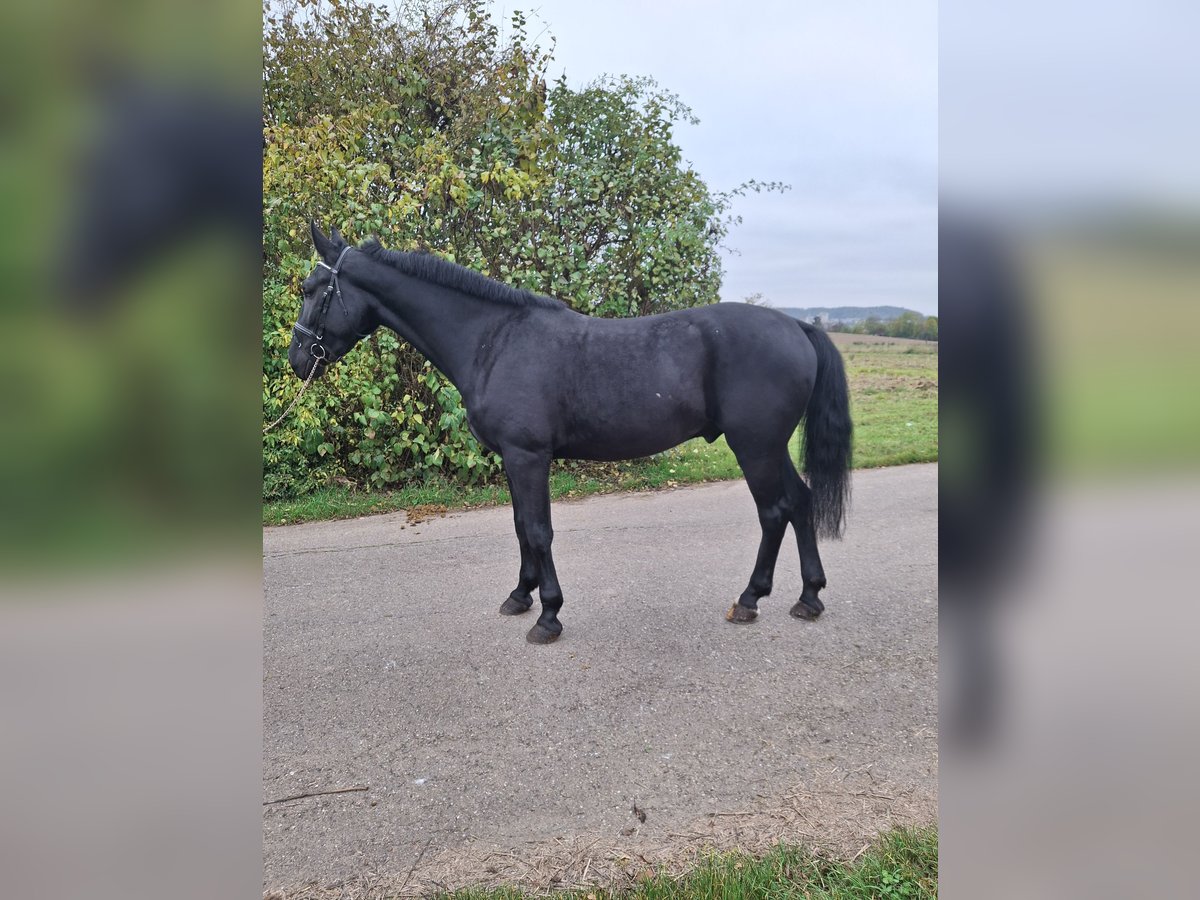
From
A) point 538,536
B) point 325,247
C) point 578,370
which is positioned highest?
point 325,247

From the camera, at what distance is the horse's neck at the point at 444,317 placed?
145 inches

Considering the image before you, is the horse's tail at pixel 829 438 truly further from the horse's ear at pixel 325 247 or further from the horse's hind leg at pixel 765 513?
the horse's ear at pixel 325 247

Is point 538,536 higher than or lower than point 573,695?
higher

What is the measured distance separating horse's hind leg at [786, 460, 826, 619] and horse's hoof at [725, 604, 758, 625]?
0.25 m

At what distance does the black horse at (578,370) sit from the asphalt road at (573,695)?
1.87 feet

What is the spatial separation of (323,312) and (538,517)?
4.96 ft

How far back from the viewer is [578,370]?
3.62 m

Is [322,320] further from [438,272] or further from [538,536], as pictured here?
[538,536]

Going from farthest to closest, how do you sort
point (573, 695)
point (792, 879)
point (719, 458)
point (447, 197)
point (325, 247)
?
1. point (719, 458)
2. point (447, 197)
3. point (325, 247)
4. point (573, 695)
5. point (792, 879)

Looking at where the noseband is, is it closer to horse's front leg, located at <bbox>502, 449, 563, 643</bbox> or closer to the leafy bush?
horse's front leg, located at <bbox>502, 449, 563, 643</bbox>

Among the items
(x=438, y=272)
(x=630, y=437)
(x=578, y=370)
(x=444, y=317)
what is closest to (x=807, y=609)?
(x=630, y=437)
